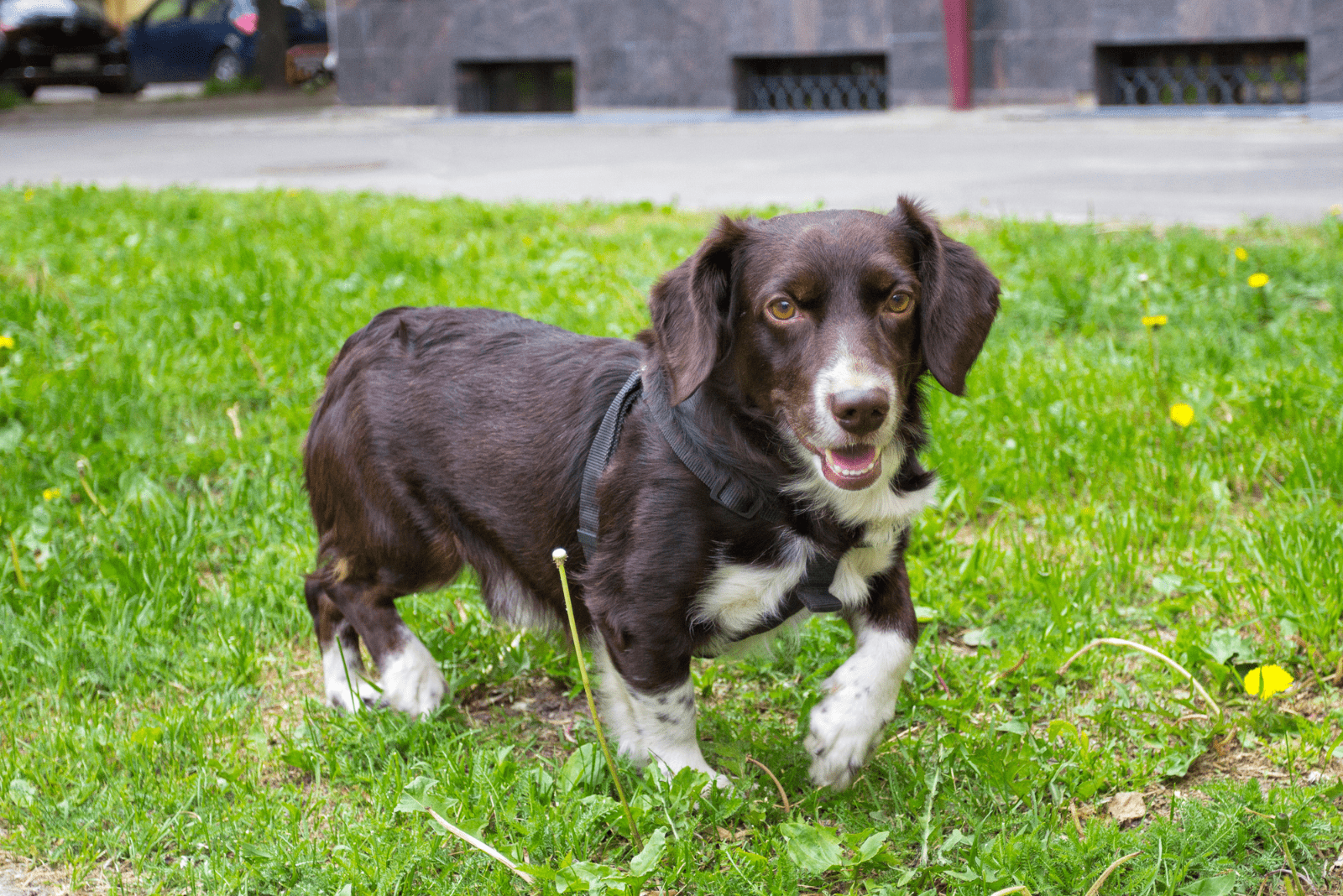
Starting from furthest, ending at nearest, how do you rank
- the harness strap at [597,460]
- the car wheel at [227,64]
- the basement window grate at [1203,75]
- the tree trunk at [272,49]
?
1. the car wheel at [227,64]
2. the tree trunk at [272,49]
3. the basement window grate at [1203,75]
4. the harness strap at [597,460]

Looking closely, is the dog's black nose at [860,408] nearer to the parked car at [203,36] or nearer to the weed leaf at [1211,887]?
the weed leaf at [1211,887]

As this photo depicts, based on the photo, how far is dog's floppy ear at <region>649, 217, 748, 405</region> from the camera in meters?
2.63

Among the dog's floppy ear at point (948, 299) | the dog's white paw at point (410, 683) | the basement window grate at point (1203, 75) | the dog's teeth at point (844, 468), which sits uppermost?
the basement window grate at point (1203, 75)

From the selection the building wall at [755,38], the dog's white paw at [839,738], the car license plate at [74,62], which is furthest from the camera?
the car license plate at [74,62]

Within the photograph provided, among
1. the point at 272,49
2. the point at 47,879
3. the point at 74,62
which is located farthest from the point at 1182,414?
the point at 74,62

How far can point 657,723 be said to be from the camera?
280cm

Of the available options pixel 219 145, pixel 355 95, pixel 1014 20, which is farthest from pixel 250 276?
pixel 355 95

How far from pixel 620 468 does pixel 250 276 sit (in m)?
4.29

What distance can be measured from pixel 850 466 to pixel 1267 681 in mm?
1037

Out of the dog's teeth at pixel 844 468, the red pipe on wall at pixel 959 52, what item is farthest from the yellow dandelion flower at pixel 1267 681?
the red pipe on wall at pixel 959 52

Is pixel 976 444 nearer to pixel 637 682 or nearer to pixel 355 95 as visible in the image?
pixel 637 682

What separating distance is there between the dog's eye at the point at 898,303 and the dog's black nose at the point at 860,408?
0.90 ft

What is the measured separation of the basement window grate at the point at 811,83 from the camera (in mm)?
16703

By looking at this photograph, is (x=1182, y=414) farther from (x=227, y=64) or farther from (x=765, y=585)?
(x=227, y=64)
